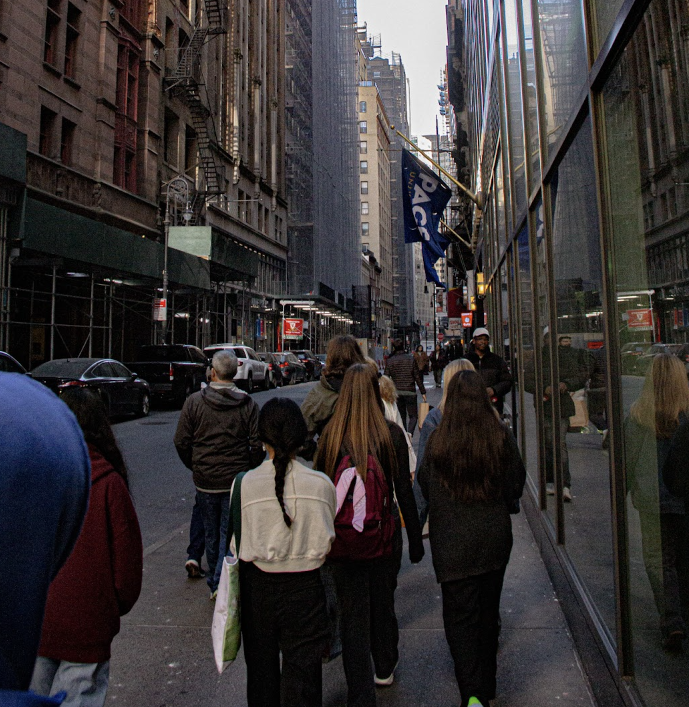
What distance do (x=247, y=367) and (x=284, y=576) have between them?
2219 cm

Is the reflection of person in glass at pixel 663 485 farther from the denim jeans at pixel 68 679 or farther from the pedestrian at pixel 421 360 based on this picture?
the pedestrian at pixel 421 360

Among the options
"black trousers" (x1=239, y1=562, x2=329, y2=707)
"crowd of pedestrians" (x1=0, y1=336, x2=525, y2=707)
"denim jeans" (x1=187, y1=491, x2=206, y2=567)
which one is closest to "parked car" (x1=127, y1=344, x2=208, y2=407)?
"denim jeans" (x1=187, y1=491, x2=206, y2=567)

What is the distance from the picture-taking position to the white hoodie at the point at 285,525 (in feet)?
8.84

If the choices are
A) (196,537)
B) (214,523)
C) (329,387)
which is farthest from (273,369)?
(329,387)

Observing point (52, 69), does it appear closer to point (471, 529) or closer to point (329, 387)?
point (329, 387)

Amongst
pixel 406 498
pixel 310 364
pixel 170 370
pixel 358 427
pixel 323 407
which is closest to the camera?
pixel 358 427

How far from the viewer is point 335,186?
60750mm

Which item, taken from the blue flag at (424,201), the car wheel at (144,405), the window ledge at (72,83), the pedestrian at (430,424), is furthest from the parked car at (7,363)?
the window ledge at (72,83)

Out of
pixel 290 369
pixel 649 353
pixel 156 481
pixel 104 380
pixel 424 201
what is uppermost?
pixel 424 201

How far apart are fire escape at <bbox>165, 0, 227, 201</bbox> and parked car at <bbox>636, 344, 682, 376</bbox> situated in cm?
3146

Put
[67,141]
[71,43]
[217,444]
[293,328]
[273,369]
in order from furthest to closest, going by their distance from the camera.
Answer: [293,328]
[273,369]
[71,43]
[67,141]
[217,444]

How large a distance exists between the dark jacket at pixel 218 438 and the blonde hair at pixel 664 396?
9.16 feet

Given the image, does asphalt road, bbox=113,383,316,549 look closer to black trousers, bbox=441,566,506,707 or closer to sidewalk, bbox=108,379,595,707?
sidewalk, bbox=108,379,595,707

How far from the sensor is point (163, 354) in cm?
1986
